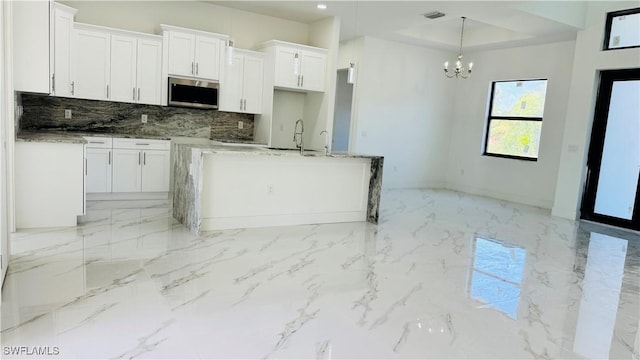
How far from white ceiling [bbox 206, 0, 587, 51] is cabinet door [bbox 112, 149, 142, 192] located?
2588 mm

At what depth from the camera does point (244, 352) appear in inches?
96.3

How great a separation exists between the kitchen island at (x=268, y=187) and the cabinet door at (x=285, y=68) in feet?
5.90

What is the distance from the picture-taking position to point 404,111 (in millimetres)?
9289

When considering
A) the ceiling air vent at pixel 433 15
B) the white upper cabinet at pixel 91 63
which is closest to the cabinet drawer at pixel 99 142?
the white upper cabinet at pixel 91 63

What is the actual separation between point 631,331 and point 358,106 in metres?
6.22

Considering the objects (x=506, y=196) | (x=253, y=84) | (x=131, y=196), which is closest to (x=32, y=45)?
(x=131, y=196)

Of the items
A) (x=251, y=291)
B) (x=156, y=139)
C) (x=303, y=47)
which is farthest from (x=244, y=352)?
(x=303, y=47)

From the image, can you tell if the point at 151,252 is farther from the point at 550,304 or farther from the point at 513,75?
the point at 513,75

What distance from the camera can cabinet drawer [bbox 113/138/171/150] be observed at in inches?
240

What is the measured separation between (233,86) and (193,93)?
630 mm

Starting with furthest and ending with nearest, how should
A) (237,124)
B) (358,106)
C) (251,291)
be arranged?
(358,106) < (237,124) < (251,291)

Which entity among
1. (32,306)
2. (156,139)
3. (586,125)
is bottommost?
(32,306)

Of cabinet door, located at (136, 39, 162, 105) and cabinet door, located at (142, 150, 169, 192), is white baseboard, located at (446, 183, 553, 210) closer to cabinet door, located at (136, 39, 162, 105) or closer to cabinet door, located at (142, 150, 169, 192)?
cabinet door, located at (142, 150, 169, 192)

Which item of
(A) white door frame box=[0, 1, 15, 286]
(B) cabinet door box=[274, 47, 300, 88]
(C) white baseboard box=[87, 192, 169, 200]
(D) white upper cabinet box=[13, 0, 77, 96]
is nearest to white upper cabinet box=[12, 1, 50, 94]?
(D) white upper cabinet box=[13, 0, 77, 96]
